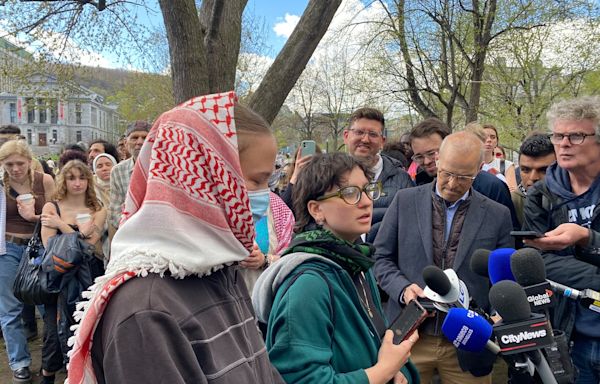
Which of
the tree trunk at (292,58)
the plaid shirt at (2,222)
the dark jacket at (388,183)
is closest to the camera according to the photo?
the dark jacket at (388,183)

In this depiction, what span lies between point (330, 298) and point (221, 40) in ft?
13.9

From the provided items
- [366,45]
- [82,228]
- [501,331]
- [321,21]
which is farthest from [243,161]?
[366,45]

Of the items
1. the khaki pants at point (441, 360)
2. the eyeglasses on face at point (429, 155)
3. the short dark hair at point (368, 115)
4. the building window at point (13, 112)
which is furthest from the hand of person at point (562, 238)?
the building window at point (13, 112)

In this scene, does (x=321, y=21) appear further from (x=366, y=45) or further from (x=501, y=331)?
(x=366, y=45)

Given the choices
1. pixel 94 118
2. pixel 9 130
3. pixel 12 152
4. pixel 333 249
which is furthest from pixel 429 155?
pixel 94 118

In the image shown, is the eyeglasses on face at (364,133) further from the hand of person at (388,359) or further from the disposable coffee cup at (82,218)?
the disposable coffee cup at (82,218)

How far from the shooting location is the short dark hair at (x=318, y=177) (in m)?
2.14

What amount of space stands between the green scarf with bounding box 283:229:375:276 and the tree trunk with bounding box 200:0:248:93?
3.61 meters

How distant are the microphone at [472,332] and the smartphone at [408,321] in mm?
199

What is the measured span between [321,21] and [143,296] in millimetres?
4771

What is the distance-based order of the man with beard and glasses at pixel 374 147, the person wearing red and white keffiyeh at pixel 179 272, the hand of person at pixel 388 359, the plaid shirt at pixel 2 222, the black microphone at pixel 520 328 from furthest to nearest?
the plaid shirt at pixel 2 222 < the man with beard and glasses at pixel 374 147 < the hand of person at pixel 388 359 < the black microphone at pixel 520 328 < the person wearing red and white keffiyeh at pixel 179 272

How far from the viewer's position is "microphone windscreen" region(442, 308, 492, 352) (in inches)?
62.6

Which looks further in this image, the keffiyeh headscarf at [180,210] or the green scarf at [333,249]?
the green scarf at [333,249]

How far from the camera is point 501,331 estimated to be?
60.9 inches
